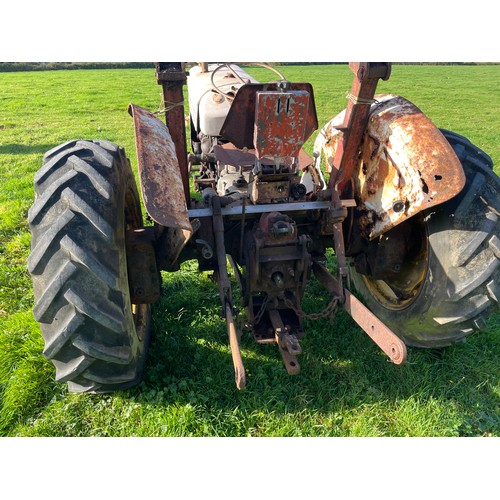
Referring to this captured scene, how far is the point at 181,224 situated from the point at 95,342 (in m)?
0.75

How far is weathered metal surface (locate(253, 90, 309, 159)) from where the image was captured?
2289mm

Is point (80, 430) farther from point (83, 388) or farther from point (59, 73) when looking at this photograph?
point (59, 73)

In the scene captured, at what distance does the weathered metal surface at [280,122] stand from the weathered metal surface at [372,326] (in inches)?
33.1

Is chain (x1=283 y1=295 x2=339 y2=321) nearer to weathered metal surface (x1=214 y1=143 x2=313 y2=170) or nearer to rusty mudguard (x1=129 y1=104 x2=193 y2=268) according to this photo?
rusty mudguard (x1=129 y1=104 x2=193 y2=268)

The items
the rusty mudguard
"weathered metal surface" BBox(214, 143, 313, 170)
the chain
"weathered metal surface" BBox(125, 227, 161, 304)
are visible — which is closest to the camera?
the rusty mudguard

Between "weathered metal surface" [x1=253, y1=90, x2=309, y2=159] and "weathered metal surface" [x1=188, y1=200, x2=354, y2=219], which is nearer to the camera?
"weathered metal surface" [x1=253, y1=90, x2=309, y2=159]

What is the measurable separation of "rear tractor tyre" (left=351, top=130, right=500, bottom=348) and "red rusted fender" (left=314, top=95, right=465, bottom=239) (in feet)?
0.81

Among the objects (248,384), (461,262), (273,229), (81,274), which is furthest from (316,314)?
(81,274)

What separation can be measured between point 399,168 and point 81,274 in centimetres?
180

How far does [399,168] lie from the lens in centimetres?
245

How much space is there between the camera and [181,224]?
78.3 inches

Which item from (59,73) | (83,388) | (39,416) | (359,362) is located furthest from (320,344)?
(59,73)

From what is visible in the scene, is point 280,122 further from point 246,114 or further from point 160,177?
point 160,177

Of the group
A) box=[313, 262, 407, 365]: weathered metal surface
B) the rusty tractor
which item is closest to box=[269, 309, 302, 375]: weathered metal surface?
the rusty tractor
